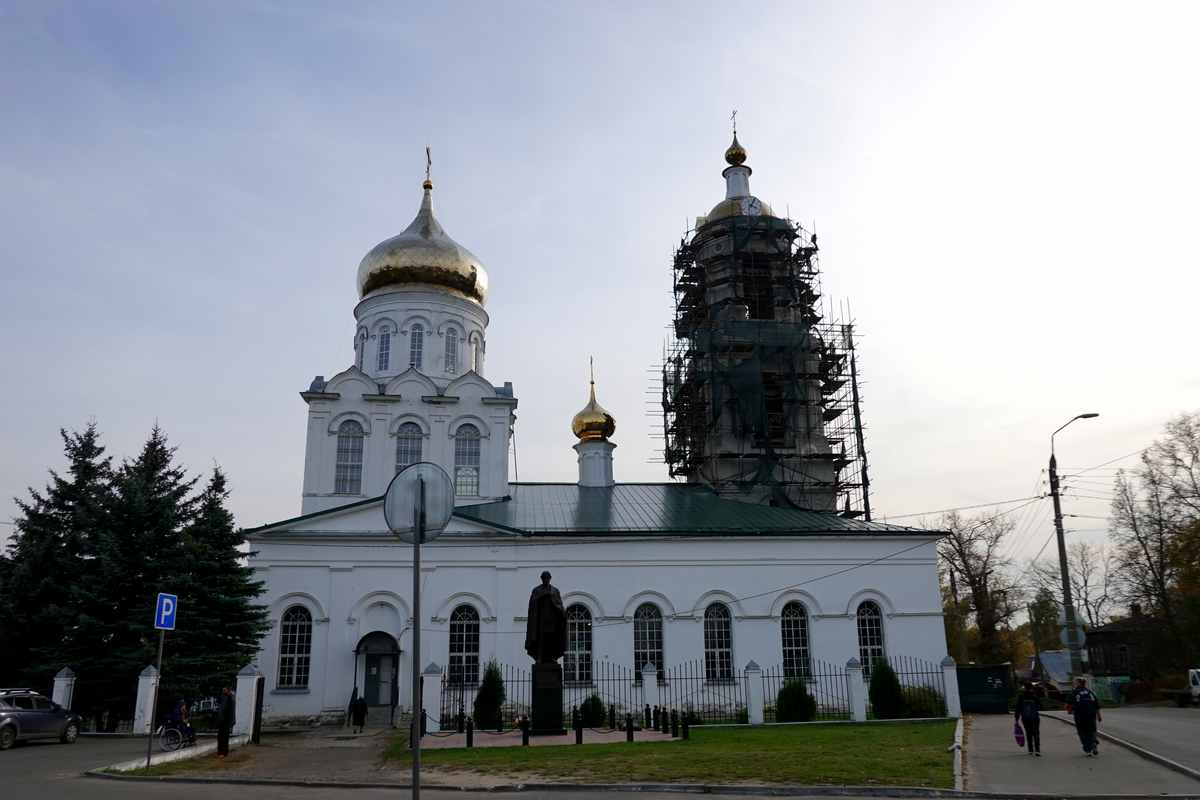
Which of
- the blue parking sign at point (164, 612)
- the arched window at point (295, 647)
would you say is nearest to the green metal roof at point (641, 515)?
the arched window at point (295, 647)

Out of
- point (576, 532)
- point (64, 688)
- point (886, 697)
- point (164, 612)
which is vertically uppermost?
point (576, 532)

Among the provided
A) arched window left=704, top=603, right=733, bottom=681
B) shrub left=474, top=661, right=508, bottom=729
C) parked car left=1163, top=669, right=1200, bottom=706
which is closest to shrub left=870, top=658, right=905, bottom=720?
arched window left=704, top=603, right=733, bottom=681

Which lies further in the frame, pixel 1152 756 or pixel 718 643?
pixel 718 643

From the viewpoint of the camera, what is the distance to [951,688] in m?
21.2

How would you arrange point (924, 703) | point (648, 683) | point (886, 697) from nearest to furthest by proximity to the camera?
1. point (648, 683)
2. point (886, 697)
3. point (924, 703)

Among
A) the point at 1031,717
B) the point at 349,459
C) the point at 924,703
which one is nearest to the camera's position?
the point at 1031,717

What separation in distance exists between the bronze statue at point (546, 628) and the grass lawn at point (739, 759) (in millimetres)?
2595

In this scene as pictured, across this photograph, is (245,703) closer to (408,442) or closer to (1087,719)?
(408,442)

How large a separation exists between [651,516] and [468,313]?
10.4 metres

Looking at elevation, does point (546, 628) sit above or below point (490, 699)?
above

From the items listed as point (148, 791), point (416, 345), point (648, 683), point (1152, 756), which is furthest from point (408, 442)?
point (1152, 756)

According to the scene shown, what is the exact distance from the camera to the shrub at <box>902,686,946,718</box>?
838 inches

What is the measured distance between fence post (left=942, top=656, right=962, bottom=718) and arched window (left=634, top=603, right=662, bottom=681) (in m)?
7.59

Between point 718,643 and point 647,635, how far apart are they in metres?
2.08
